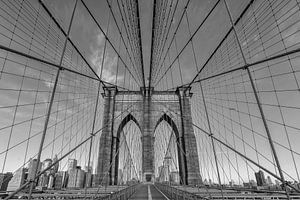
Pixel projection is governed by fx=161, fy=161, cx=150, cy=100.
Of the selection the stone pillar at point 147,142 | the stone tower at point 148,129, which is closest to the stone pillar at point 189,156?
the stone tower at point 148,129

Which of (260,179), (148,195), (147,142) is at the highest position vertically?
(147,142)

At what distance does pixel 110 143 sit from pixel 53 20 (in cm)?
1584

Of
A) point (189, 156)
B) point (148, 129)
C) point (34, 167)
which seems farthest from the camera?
point (148, 129)

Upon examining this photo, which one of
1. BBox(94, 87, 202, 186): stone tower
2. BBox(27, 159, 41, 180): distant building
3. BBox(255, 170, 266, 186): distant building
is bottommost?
BBox(255, 170, 266, 186): distant building

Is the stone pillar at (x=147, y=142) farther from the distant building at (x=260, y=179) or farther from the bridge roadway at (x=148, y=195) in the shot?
the distant building at (x=260, y=179)

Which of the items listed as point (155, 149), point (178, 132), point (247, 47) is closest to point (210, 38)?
point (247, 47)

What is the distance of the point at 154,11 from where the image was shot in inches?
407

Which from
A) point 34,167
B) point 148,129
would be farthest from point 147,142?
point 34,167

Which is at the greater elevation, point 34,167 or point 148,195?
point 34,167

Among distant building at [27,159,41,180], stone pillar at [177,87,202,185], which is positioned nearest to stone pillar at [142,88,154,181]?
stone pillar at [177,87,202,185]

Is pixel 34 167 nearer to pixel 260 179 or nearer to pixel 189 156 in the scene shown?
pixel 260 179

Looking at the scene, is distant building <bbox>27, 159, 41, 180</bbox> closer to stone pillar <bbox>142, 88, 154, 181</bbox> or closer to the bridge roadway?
the bridge roadway

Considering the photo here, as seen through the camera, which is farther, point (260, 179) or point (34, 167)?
point (260, 179)

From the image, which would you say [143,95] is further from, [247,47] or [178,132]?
[247,47]
